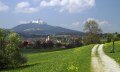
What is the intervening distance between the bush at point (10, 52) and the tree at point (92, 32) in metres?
96.4

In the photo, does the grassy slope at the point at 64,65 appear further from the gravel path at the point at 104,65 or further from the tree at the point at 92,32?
the tree at the point at 92,32

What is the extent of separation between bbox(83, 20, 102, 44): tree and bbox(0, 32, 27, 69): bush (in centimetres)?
9641

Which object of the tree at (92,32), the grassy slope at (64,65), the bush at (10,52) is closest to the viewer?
the grassy slope at (64,65)

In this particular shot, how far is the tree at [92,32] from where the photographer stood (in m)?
163

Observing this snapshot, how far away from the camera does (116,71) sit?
104ft

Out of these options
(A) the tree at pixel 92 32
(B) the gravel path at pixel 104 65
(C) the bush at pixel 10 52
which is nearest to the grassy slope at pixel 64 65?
(B) the gravel path at pixel 104 65

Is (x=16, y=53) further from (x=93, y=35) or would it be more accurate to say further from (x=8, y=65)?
(x=93, y=35)

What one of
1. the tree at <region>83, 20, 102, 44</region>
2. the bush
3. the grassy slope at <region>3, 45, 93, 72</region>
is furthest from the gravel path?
the tree at <region>83, 20, 102, 44</region>

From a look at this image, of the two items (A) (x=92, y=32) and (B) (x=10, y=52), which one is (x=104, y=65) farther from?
(A) (x=92, y=32)

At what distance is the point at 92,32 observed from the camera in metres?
164

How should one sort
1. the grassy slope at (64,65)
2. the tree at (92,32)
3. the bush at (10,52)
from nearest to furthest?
the grassy slope at (64,65), the bush at (10,52), the tree at (92,32)

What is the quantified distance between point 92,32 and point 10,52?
335 feet

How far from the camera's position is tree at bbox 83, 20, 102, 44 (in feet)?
534

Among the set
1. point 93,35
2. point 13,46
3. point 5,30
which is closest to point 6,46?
point 13,46
